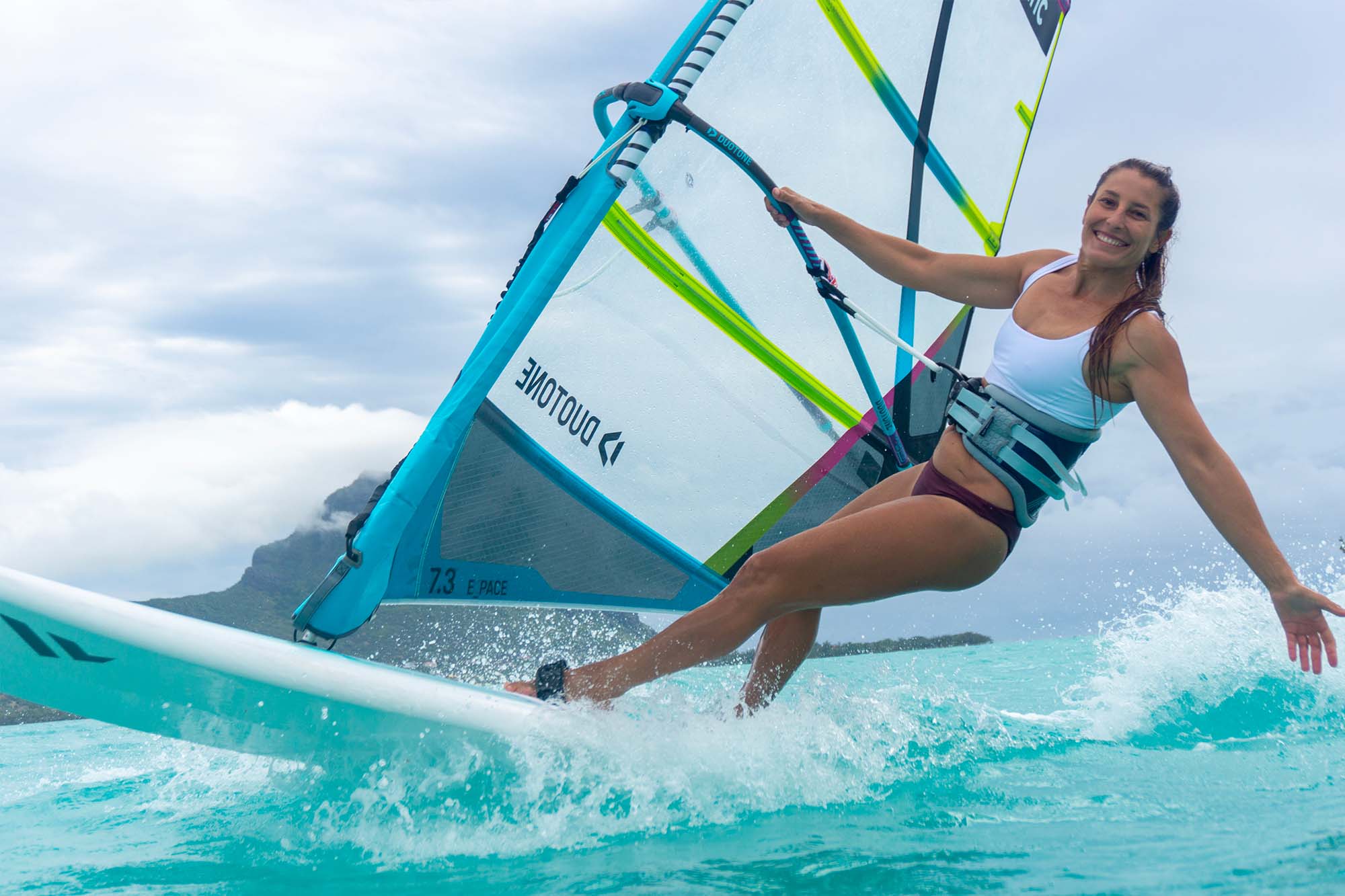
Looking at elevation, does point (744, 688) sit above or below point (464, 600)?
below

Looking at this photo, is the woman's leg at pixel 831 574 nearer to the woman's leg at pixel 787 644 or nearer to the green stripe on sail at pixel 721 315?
the woman's leg at pixel 787 644

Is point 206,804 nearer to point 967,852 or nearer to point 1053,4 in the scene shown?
point 967,852

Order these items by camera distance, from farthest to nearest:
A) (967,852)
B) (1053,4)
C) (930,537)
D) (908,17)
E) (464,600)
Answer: (1053,4)
(908,17)
(464,600)
(930,537)
(967,852)

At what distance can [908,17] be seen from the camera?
12.1ft

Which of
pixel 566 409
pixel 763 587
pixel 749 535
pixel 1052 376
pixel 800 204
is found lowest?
pixel 763 587

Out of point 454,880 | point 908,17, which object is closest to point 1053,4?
point 908,17

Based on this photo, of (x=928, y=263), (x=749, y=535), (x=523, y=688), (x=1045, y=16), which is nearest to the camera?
(x=523, y=688)

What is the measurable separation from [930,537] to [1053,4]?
334 centimetres

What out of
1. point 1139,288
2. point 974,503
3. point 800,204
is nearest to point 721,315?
point 800,204

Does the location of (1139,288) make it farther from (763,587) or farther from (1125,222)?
(763,587)

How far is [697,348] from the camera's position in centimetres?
333

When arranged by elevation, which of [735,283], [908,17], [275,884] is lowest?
[275,884]

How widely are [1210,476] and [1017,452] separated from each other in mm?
432

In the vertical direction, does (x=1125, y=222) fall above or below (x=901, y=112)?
below
